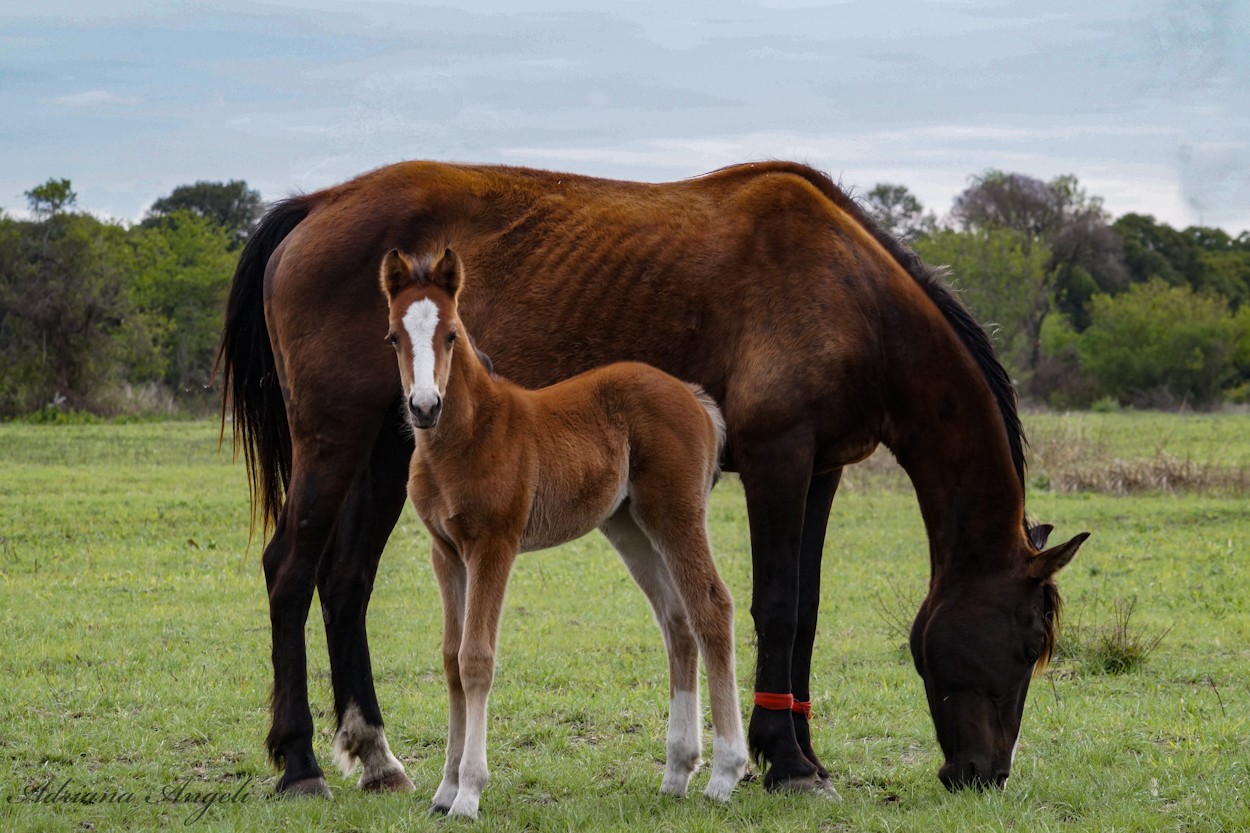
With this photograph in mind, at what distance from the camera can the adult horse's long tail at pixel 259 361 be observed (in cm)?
695

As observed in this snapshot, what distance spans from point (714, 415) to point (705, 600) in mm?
846

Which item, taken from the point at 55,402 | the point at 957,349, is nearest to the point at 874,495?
the point at 957,349

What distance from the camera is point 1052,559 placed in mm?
5727

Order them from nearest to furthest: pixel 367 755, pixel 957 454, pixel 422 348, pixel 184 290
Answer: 1. pixel 422 348
2. pixel 957 454
3. pixel 367 755
4. pixel 184 290

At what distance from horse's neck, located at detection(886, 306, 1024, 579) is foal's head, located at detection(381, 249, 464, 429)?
2201mm

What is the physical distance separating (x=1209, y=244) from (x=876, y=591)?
6448 centimetres

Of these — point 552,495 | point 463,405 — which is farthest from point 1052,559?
point 463,405

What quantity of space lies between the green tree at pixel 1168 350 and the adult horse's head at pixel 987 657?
43.7 metres

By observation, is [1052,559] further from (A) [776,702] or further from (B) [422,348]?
(B) [422,348]

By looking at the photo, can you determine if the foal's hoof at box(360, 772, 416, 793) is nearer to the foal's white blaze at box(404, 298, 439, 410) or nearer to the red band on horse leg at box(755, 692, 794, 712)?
the red band on horse leg at box(755, 692, 794, 712)

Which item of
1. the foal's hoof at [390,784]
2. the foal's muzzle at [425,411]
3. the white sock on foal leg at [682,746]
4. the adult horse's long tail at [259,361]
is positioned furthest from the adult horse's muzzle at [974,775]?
the adult horse's long tail at [259,361]

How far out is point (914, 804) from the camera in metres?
5.62

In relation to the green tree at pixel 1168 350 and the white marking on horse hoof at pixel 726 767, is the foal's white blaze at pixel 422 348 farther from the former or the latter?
the green tree at pixel 1168 350

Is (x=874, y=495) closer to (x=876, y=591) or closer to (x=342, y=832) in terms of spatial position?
(x=876, y=591)
